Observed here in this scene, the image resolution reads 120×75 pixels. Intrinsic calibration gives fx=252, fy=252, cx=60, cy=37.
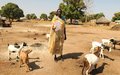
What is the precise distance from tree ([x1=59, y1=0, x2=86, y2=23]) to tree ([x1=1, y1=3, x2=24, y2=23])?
35.0m

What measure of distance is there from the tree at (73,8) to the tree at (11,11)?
115ft

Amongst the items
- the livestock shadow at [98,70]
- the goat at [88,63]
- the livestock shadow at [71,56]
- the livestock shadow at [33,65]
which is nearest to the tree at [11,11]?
the livestock shadow at [71,56]

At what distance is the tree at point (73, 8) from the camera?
70188mm

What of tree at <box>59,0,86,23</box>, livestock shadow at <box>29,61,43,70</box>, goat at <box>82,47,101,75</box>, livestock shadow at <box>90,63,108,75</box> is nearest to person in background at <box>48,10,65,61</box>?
livestock shadow at <box>29,61,43,70</box>

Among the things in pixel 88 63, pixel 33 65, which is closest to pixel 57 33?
pixel 33 65

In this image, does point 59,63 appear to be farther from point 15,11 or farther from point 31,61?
point 15,11

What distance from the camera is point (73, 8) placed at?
233 ft

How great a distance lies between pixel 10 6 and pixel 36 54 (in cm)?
9586

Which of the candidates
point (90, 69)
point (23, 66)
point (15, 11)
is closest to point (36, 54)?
point (23, 66)

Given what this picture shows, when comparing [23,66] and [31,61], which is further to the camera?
[31,61]

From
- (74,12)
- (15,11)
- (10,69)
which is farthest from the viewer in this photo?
(15,11)

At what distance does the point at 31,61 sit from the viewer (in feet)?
38.1

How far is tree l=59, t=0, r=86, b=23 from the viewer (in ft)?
230

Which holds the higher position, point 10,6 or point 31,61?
point 10,6
